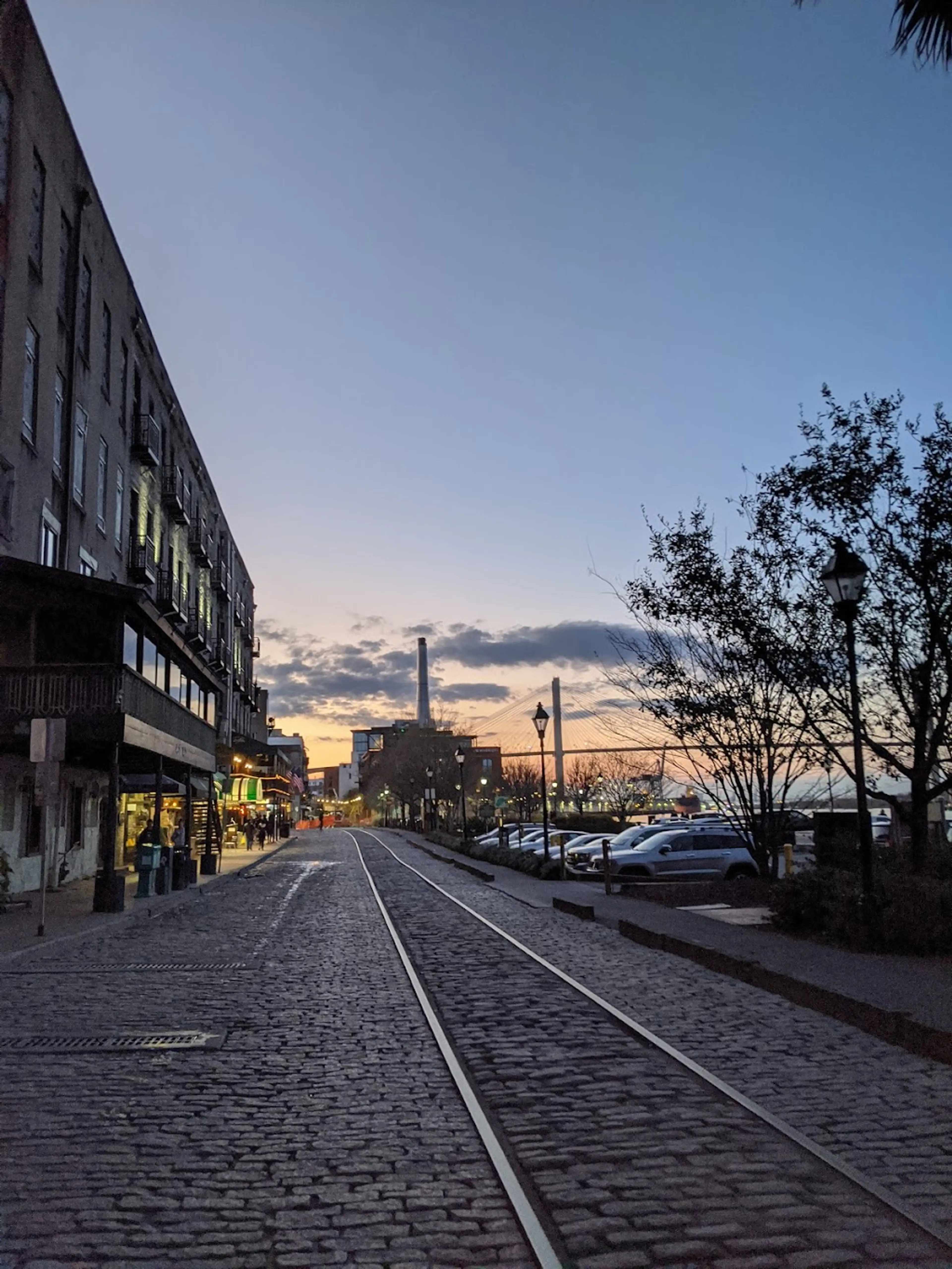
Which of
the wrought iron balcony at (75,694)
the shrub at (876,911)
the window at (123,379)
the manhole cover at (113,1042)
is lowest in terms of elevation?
the manhole cover at (113,1042)

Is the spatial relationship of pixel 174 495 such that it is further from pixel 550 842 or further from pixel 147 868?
pixel 147 868

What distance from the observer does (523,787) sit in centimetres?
11106

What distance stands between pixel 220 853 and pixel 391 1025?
32.3m

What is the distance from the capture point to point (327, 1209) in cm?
512

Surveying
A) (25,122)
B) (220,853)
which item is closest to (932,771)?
(25,122)

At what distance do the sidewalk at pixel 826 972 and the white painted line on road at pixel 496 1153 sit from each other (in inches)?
133

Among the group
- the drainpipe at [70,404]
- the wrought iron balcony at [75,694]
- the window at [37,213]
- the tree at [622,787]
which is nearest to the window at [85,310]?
the drainpipe at [70,404]

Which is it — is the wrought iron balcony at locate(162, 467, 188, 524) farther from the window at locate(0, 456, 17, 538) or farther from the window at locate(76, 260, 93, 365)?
→ the window at locate(0, 456, 17, 538)

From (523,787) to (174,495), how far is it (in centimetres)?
7370

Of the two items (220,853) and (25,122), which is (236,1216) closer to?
(25,122)

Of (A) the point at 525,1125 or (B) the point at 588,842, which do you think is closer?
(A) the point at 525,1125

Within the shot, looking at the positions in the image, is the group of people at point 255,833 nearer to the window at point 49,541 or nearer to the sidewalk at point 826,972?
the window at point 49,541

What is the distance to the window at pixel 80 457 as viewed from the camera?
29.2 metres

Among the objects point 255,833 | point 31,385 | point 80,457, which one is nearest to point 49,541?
point 80,457
